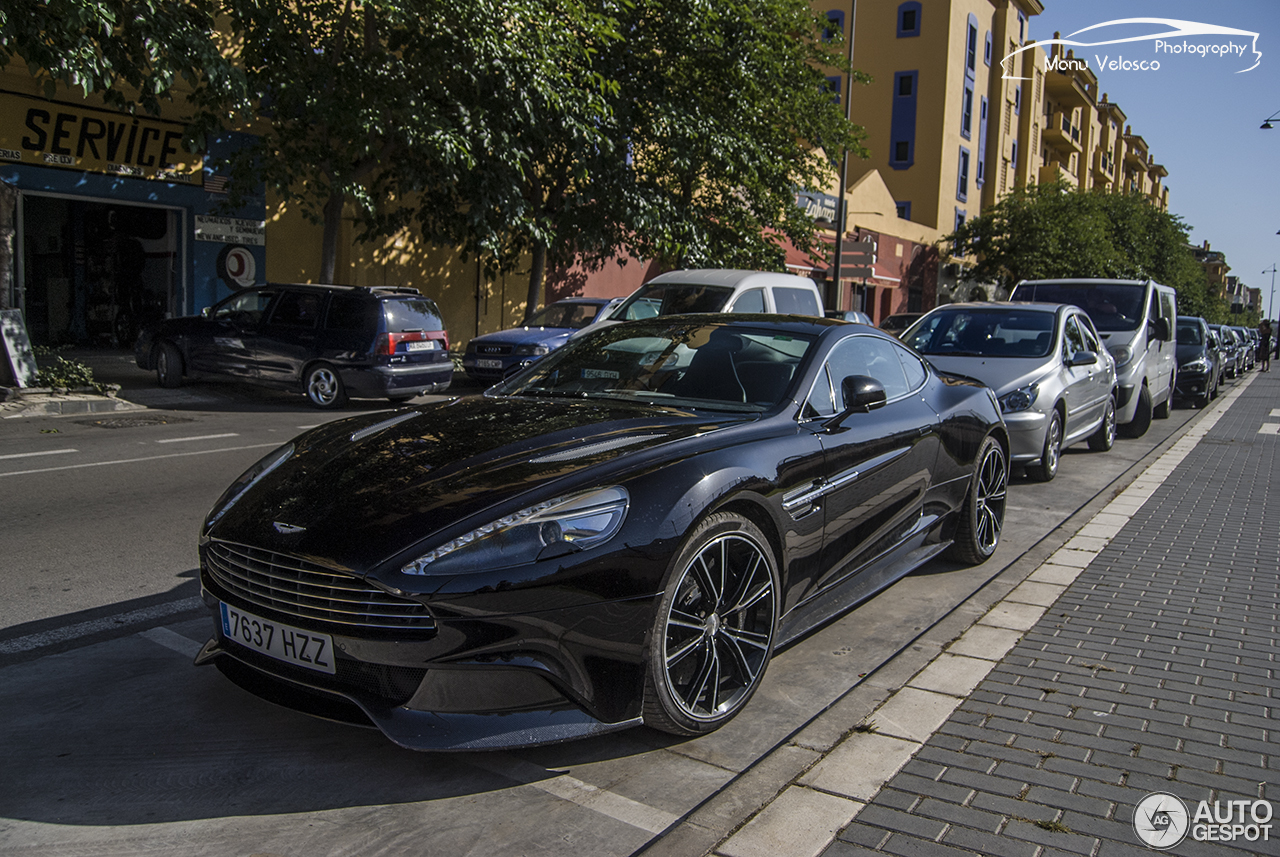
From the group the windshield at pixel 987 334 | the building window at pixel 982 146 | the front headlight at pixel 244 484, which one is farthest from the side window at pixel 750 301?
the building window at pixel 982 146

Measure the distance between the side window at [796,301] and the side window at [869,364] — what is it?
811 centimetres

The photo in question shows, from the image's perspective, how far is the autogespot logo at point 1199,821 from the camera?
2.73 m

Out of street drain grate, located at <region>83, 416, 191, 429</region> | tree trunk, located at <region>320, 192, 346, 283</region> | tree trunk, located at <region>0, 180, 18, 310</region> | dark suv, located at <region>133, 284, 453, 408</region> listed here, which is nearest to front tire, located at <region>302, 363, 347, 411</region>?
dark suv, located at <region>133, 284, 453, 408</region>

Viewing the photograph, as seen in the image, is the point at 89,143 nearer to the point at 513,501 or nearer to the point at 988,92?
the point at 513,501

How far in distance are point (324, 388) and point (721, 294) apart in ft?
17.9

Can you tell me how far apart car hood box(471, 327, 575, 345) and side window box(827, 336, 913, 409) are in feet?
36.7

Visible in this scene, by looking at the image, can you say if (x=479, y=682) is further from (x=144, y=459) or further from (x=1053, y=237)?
(x=1053, y=237)

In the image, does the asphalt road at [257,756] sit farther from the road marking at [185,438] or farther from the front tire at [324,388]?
the front tire at [324,388]

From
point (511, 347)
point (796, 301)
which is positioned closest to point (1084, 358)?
point (796, 301)

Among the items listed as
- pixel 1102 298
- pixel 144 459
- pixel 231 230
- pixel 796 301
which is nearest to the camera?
pixel 144 459

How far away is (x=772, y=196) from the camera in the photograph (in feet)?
69.8

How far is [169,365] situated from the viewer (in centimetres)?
1414

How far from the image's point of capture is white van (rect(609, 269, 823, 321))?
41.8 ft

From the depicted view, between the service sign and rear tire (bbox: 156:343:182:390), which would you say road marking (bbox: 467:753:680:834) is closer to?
rear tire (bbox: 156:343:182:390)
